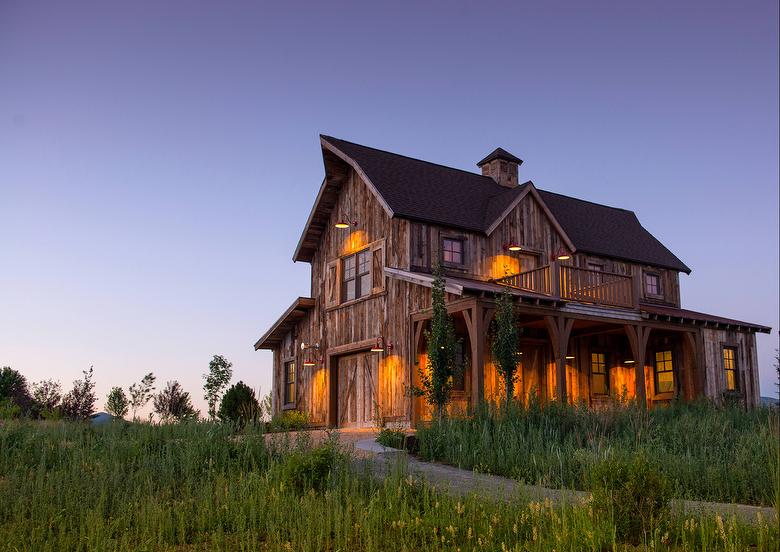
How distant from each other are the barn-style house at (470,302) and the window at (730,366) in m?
0.04

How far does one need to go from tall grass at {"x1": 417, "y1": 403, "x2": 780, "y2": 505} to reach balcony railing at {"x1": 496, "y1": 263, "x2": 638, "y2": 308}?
4.41m

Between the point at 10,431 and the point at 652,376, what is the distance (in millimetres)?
20033

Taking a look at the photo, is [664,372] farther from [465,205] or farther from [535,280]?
[465,205]

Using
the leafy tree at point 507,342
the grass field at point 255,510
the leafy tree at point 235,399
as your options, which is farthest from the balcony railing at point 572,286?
the grass field at point 255,510

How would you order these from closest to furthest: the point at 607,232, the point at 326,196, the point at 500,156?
the point at 326,196
the point at 500,156
the point at 607,232

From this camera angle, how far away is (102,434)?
12891mm

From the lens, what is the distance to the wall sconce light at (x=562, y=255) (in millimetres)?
23859

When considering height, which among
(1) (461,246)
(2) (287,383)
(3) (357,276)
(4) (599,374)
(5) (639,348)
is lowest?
(2) (287,383)

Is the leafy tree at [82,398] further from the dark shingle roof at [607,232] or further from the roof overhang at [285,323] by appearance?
the dark shingle roof at [607,232]

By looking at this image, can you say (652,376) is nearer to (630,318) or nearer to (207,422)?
(630,318)

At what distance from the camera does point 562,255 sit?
23875mm

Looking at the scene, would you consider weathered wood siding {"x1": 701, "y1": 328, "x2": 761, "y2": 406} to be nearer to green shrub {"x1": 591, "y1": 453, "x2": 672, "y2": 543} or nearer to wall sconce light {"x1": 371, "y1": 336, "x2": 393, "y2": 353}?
wall sconce light {"x1": 371, "y1": 336, "x2": 393, "y2": 353}

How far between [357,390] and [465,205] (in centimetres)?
658

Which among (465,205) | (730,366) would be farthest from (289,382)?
(730,366)
